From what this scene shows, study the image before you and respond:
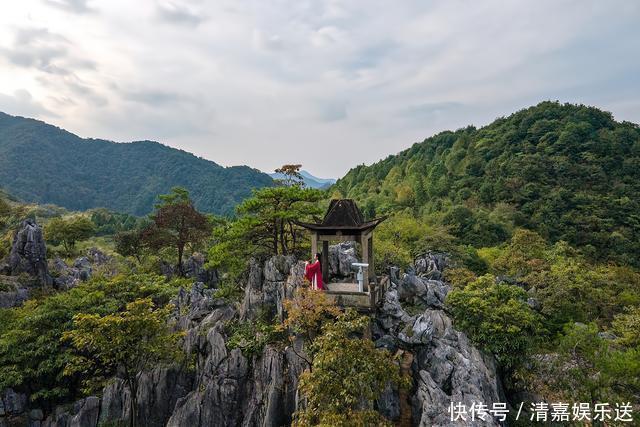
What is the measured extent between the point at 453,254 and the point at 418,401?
69.3 ft

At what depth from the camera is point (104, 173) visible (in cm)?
14750

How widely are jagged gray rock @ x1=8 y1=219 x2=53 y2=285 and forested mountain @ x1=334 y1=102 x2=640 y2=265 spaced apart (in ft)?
127

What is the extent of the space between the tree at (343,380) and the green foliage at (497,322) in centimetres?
478

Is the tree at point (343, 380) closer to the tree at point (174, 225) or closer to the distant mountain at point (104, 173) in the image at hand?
the tree at point (174, 225)

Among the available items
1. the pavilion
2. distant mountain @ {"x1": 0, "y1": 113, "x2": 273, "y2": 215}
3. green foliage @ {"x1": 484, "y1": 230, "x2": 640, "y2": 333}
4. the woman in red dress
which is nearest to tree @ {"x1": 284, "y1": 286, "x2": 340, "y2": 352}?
the woman in red dress

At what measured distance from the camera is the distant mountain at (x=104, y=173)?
12075cm

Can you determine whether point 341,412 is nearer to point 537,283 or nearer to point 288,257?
point 288,257

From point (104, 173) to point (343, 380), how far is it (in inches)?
6503

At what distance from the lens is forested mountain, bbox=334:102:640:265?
42.2m

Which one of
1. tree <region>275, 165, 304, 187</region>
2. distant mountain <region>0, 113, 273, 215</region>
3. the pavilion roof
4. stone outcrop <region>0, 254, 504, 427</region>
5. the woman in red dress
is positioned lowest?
stone outcrop <region>0, 254, 504, 427</region>

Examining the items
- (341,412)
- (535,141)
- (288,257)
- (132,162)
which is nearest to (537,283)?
(288,257)

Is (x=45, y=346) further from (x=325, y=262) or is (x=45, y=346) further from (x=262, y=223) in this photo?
(x=325, y=262)

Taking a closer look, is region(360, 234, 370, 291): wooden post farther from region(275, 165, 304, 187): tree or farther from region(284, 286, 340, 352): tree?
region(275, 165, 304, 187): tree

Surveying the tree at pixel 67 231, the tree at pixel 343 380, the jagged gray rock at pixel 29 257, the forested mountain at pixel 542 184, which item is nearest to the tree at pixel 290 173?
the tree at pixel 343 380
